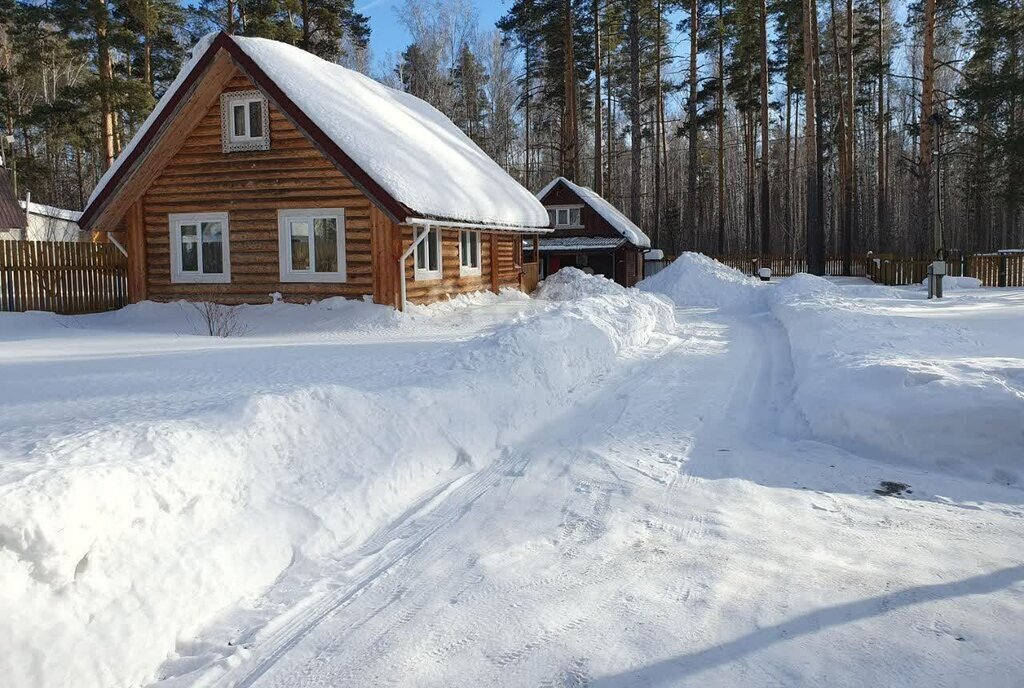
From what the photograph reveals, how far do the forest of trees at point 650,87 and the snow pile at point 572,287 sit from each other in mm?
10019

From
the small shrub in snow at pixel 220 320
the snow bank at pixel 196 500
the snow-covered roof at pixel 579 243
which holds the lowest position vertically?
the snow bank at pixel 196 500

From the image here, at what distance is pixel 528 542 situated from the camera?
489 cm

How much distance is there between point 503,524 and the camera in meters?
5.21

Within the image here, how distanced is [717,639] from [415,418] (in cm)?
393

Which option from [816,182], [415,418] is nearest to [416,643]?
[415,418]

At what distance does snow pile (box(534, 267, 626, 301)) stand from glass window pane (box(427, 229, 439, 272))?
5.43 metres

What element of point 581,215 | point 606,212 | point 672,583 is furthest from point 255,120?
point 581,215

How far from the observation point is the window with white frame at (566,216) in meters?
37.2

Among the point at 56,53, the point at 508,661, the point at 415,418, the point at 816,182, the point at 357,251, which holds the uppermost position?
the point at 56,53

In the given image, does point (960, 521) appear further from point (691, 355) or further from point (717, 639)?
point (691, 355)

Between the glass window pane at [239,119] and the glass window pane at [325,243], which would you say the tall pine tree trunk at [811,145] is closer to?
the glass window pane at [325,243]

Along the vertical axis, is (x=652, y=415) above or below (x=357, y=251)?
below

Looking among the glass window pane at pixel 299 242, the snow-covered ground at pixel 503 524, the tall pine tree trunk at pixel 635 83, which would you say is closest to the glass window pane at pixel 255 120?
the glass window pane at pixel 299 242

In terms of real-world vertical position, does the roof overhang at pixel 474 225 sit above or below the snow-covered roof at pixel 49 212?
below
